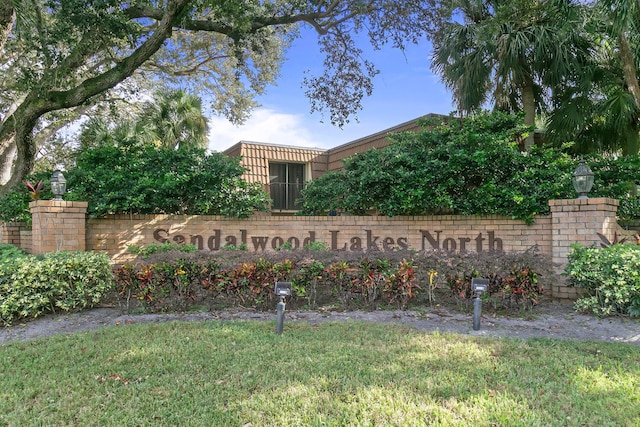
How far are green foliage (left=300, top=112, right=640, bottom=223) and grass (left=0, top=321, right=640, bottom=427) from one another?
363 centimetres

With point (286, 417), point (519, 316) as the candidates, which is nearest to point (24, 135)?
point (286, 417)

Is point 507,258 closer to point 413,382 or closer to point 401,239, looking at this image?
point 401,239

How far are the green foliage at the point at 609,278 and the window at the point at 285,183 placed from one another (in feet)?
34.2

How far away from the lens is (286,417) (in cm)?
275

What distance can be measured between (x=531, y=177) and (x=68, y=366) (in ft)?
24.0

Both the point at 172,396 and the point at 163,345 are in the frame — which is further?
the point at 163,345

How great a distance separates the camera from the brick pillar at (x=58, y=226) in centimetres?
699

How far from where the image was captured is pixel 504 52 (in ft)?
30.7

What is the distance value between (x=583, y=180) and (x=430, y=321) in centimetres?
349

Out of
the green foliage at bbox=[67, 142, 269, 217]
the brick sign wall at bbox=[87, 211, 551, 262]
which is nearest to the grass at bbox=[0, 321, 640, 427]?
the brick sign wall at bbox=[87, 211, 551, 262]

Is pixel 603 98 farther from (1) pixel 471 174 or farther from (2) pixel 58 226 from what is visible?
(2) pixel 58 226

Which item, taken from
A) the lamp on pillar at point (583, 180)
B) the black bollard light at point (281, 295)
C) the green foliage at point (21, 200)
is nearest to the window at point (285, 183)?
the green foliage at point (21, 200)

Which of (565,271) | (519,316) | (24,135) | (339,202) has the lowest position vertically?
(519,316)

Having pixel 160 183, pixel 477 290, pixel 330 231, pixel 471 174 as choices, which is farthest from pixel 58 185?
pixel 471 174
